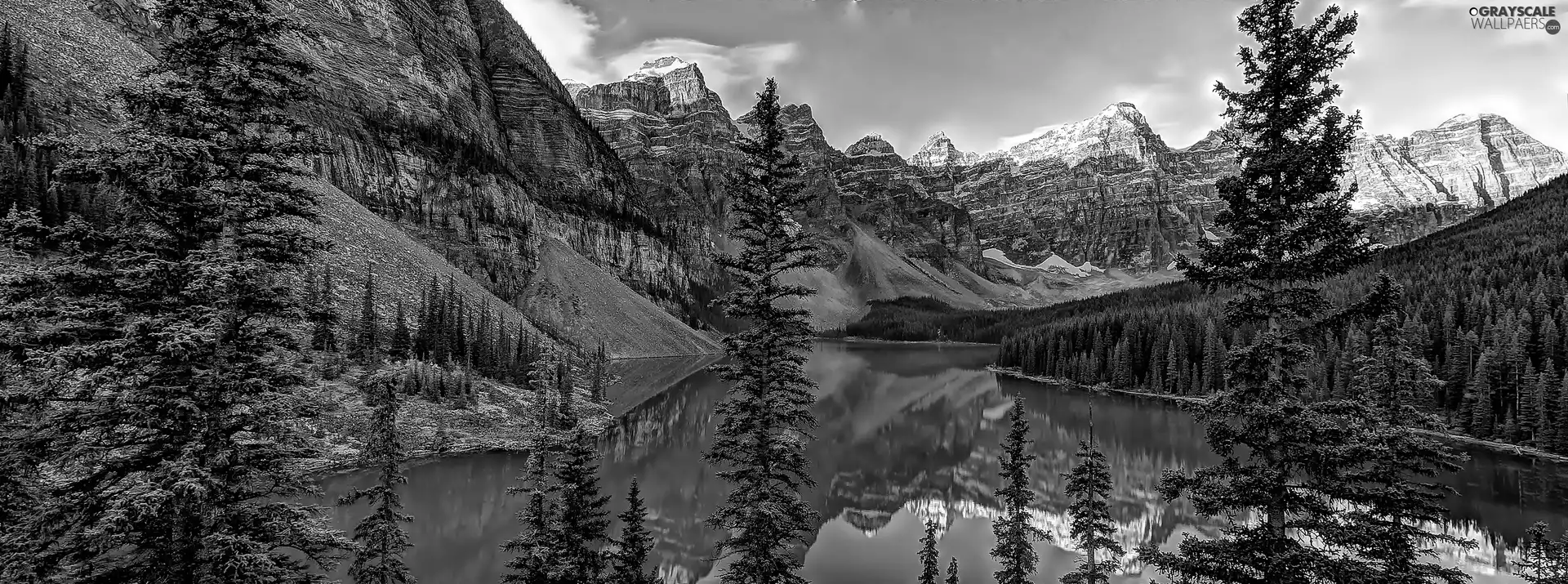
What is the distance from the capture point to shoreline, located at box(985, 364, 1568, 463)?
47406mm

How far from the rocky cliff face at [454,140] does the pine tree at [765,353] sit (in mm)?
65444

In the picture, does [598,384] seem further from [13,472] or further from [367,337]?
[13,472]

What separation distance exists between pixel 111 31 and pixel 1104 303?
582ft

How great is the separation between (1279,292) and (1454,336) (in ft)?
261

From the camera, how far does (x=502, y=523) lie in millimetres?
31422

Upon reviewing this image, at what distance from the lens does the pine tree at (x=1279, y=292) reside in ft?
31.6

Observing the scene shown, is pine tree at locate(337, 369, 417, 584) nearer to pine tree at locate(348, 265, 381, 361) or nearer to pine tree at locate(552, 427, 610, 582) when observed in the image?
pine tree at locate(552, 427, 610, 582)

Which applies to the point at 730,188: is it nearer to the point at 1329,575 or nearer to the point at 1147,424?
the point at 1329,575

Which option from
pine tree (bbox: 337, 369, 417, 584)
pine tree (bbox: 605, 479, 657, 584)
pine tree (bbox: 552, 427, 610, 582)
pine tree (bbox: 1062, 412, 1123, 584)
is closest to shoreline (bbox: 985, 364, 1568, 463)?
pine tree (bbox: 1062, 412, 1123, 584)

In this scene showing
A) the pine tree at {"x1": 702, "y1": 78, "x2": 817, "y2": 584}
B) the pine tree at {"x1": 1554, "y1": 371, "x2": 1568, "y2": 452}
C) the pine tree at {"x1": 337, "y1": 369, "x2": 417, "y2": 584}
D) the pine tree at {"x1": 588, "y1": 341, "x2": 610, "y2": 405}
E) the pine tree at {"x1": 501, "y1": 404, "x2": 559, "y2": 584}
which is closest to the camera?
the pine tree at {"x1": 702, "y1": 78, "x2": 817, "y2": 584}

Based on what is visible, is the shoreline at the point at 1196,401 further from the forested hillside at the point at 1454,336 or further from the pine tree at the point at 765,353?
the pine tree at the point at 765,353

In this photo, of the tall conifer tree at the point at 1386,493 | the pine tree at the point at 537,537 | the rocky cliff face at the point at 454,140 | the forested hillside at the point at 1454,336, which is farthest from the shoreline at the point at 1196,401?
the rocky cliff face at the point at 454,140

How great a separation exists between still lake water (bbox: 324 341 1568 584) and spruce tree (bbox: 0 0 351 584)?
17120 mm

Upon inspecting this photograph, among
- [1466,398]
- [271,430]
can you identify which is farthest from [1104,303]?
[271,430]
